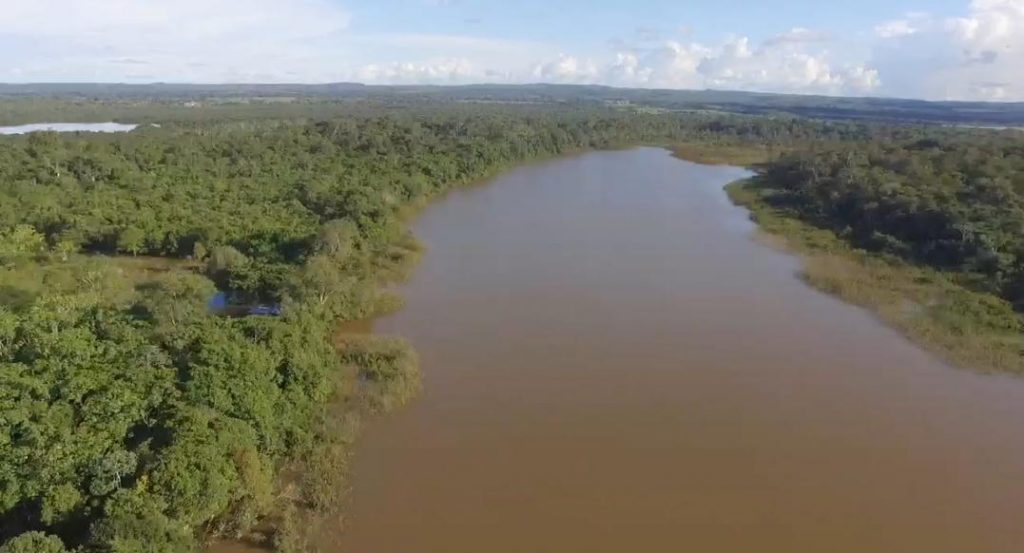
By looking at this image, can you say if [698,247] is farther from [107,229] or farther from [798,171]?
[107,229]

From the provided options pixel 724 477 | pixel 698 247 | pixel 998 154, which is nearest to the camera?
pixel 724 477

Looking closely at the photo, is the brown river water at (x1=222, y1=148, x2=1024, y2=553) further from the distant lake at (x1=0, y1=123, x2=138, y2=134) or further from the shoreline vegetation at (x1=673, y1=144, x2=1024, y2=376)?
the distant lake at (x1=0, y1=123, x2=138, y2=134)

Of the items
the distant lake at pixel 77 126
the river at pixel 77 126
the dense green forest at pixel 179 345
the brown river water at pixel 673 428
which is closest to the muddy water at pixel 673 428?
the brown river water at pixel 673 428

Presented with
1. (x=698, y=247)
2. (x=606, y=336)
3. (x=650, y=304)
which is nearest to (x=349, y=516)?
(x=606, y=336)

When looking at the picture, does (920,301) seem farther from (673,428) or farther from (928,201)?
(673,428)

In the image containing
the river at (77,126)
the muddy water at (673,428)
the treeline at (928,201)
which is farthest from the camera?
the river at (77,126)

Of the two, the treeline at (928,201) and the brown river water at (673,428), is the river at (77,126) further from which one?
the brown river water at (673,428)

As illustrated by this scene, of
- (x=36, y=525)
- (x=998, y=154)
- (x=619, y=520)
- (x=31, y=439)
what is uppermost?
(x=998, y=154)
